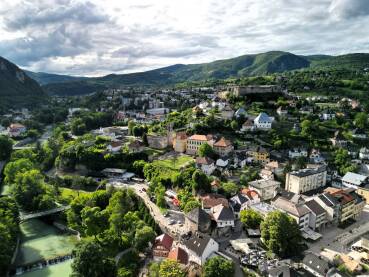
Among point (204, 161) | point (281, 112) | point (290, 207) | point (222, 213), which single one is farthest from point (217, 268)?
point (281, 112)

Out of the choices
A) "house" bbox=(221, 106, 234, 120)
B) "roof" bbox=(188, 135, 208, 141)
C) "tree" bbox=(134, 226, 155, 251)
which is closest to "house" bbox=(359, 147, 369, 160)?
"house" bbox=(221, 106, 234, 120)

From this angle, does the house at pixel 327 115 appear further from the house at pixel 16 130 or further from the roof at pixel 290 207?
the house at pixel 16 130

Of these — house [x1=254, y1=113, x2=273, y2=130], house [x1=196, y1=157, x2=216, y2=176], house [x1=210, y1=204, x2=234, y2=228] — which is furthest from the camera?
house [x1=254, y1=113, x2=273, y2=130]

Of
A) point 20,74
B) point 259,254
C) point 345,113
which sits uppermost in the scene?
point 20,74

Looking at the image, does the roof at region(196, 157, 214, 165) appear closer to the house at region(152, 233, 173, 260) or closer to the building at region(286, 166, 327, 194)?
the building at region(286, 166, 327, 194)

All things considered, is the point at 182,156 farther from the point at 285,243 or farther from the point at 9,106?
the point at 9,106

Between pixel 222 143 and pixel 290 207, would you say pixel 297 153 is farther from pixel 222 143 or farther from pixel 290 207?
pixel 290 207

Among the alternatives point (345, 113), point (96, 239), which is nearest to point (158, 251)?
point (96, 239)
